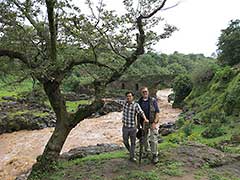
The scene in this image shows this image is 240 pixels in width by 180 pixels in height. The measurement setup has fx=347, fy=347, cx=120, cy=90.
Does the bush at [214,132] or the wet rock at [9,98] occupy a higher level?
the wet rock at [9,98]

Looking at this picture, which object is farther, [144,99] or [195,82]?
[195,82]

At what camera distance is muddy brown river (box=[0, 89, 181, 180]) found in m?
18.1

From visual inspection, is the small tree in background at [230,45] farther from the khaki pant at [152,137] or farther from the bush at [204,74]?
the khaki pant at [152,137]

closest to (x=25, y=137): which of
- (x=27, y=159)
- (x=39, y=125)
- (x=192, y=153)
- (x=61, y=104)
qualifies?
(x=39, y=125)

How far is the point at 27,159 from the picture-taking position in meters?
19.2

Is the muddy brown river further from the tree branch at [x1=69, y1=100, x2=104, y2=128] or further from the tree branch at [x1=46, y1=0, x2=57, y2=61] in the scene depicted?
the tree branch at [x1=46, y1=0, x2=57, y2=61]

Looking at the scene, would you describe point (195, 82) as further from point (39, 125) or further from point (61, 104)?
point (61, 104)

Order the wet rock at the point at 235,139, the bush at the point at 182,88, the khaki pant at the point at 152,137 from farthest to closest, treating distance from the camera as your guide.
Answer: the bush at the point at 182,88 < the wet rock at the point at 235,139 < the khaki pant at the point at 152,137

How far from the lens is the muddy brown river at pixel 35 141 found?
1808 centimetres

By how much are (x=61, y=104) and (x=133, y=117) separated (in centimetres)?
286

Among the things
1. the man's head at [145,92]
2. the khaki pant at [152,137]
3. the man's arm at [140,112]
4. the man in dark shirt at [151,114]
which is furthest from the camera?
the khaki pant at [152,137]

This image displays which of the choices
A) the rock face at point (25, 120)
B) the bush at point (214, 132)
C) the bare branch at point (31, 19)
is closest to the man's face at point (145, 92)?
the bare branch at point (31, 19)

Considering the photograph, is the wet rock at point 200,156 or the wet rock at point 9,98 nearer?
the wet rock at point 200,156

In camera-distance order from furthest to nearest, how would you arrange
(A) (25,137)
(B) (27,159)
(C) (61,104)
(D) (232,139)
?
(A) (25,137) < (B) (27,159) < (D) (232,139) < (C) (61,104)
